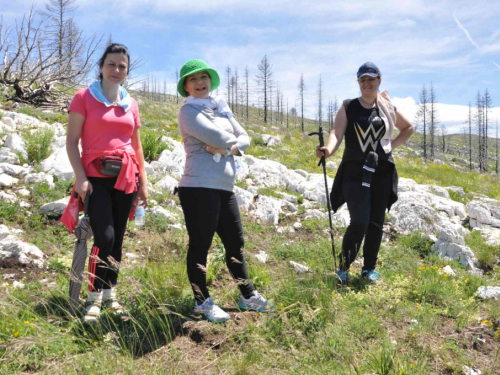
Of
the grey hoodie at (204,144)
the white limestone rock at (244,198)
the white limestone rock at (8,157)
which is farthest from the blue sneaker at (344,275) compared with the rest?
the white limestone rock at (8,157)

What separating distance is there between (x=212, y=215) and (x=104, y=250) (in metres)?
0.87

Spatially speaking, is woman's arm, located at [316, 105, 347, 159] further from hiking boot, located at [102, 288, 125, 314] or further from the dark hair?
hiking boot, located at [102, 288, 125, 314]

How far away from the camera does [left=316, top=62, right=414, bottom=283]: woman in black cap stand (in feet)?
11.9

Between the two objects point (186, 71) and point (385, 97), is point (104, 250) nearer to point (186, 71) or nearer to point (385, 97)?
point (186, 71)

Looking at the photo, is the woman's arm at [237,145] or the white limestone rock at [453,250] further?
the white limestone rock at [453,250]

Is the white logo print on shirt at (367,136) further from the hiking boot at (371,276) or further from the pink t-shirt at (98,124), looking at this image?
the pink t-shirt at (98,124)

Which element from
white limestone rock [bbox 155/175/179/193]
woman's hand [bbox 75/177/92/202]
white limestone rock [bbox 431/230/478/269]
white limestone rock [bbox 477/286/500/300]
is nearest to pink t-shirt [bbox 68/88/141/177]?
woman's hand [bbox 75/177/92/202]

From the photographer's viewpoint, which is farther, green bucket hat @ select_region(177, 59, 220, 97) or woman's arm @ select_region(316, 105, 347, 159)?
woman's arm @ select_region(316, 105, 347, 159)

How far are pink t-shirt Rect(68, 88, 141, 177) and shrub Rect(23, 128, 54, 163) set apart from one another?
4134mm

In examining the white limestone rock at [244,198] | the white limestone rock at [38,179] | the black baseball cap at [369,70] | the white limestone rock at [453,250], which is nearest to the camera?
the black baseball cap at [369,70]

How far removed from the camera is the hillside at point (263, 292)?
235 cm

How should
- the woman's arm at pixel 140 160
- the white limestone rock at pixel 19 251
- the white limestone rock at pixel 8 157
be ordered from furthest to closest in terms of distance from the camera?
the white limestone rock at pixel 8 157 < the white limestone rock at pixel 19 251 < the woman's arm at pixel 140 160

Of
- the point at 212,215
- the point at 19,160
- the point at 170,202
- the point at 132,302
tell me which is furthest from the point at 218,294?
the point at 19,160

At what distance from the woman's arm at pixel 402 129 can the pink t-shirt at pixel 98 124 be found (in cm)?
275
